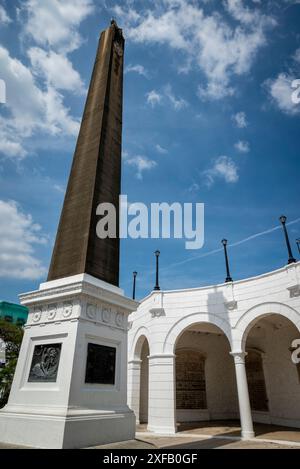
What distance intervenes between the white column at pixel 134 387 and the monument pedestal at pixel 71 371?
1075 cm

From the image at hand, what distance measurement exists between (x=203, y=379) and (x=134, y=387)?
17.3 ft

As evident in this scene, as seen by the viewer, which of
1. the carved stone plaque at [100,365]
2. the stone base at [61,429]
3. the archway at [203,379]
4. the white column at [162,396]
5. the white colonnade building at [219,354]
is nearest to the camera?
the stone base at [61,429]

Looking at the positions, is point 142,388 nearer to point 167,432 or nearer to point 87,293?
point 167,432

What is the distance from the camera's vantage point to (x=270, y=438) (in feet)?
40.0

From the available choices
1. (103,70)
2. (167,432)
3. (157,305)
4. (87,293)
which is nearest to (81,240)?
(87,293)

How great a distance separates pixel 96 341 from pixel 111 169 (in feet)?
18.9

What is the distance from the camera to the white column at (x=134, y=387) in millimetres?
17016

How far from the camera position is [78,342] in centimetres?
668

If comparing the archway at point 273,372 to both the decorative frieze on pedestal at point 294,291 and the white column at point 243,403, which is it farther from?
the decorative frieze on pedestal at point 294,291

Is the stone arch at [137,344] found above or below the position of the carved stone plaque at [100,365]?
above

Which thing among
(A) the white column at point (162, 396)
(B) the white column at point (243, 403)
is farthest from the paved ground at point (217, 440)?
(A) the white column at point (162, 396)

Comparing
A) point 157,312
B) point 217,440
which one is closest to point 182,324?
point 157,312

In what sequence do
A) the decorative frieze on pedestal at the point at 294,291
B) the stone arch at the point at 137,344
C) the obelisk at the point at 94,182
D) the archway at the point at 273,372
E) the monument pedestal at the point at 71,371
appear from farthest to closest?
the stone arch at the point at 137,344
the archway at the point at 273,372
the decorative frieze on pedestal at the point at 294,291
the obelisk at the point at 94,182
the monument pedestal at the point at 71,371

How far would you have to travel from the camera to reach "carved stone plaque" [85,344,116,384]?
6.82 meters
